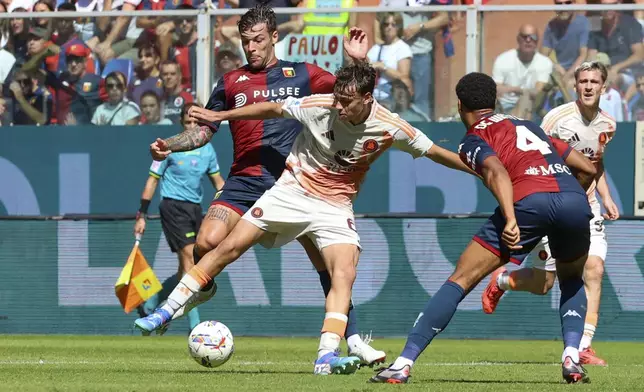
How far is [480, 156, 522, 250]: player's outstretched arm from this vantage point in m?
7.80

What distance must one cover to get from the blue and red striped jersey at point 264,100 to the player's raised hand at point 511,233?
2565 mm

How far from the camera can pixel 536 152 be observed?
8258 mm

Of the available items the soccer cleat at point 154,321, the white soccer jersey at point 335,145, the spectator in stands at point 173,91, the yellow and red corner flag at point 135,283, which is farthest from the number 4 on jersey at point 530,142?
the spectator in stands at point 173,91

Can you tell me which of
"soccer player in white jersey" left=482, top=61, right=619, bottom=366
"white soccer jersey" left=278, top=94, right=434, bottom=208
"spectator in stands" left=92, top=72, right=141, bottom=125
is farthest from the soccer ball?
"spectator in stands" left=92, top=72, right=141, bottom=125

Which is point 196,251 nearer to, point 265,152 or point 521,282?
point 265,152

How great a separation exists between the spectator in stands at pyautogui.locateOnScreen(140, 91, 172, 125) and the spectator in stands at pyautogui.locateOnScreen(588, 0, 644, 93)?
510 centimetres

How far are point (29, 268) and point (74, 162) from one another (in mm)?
1570

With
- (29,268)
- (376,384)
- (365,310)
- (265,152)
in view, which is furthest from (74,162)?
(376,384)

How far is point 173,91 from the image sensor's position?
1575cm

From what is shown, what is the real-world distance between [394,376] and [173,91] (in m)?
8.54

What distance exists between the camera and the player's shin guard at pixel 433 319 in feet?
26.2

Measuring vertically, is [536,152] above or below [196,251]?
above

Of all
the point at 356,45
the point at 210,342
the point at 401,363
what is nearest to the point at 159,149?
the point at 210,342

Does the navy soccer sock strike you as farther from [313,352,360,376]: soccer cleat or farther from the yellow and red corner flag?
the yellow and red corner flag
